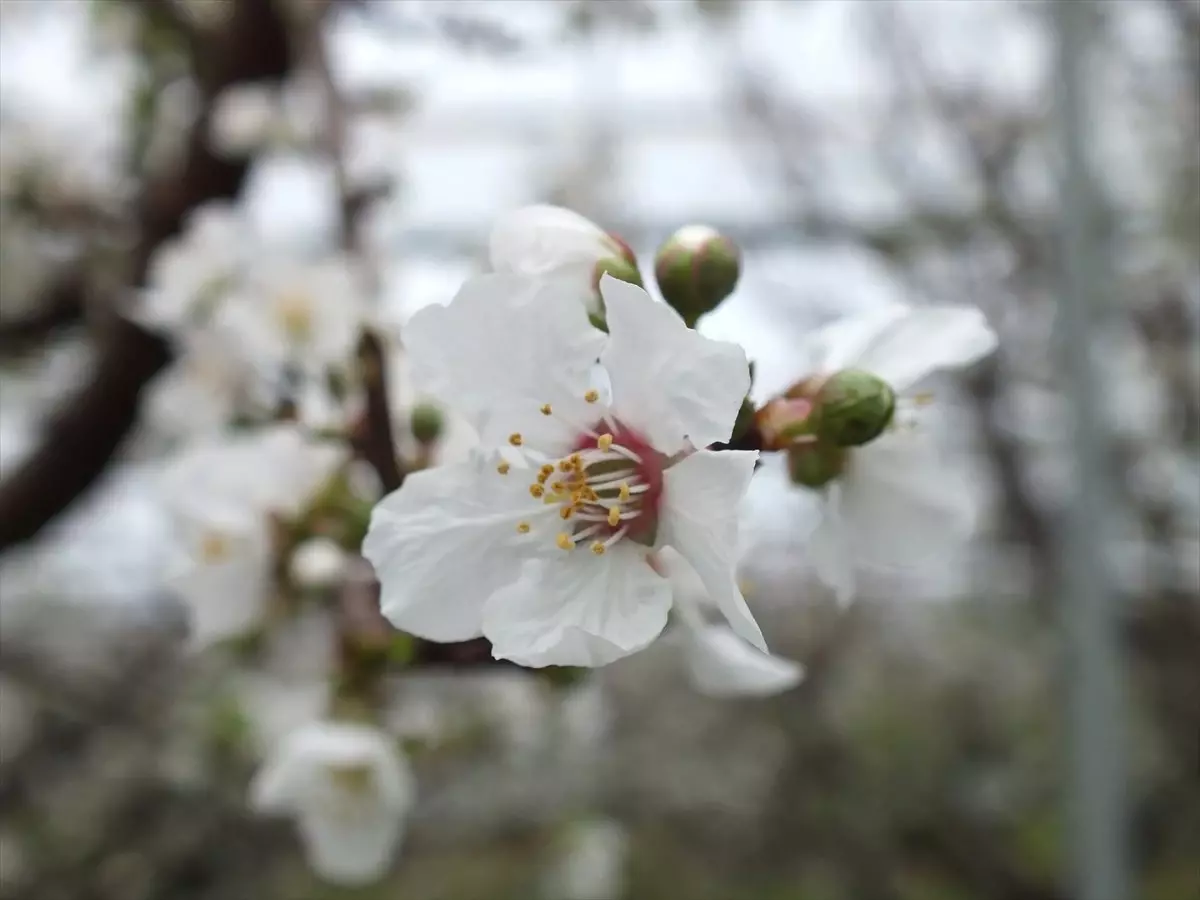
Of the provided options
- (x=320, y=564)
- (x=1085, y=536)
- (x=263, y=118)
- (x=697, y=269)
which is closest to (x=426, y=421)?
(x=320, y=564)

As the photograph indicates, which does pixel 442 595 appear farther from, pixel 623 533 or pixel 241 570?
pixel 241 570

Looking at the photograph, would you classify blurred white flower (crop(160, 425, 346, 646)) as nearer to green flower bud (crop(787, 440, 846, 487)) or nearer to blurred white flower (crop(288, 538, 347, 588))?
blurred white flower (crop(288, 538, 347, 588))

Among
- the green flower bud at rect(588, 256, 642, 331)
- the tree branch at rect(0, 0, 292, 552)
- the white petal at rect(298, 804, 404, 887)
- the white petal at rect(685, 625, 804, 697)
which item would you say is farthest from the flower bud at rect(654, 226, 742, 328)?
the tree branch at rect(0, 0, 292, 552)

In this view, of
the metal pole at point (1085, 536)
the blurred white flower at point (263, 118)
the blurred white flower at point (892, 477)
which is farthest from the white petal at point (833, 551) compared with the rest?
the metal pole at point (1085, 536)

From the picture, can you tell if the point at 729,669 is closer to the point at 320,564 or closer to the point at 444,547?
the point at 444,547

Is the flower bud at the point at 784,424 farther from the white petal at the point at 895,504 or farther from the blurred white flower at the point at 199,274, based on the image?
the blurred white flower at the point at 199,274

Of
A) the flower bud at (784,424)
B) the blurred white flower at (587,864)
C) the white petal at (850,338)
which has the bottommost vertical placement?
the blurred white flower at (587,864)

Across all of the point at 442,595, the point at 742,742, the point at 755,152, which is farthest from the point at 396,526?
the point at 742,742

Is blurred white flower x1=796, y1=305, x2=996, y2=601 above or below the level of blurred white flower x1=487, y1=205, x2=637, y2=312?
below
